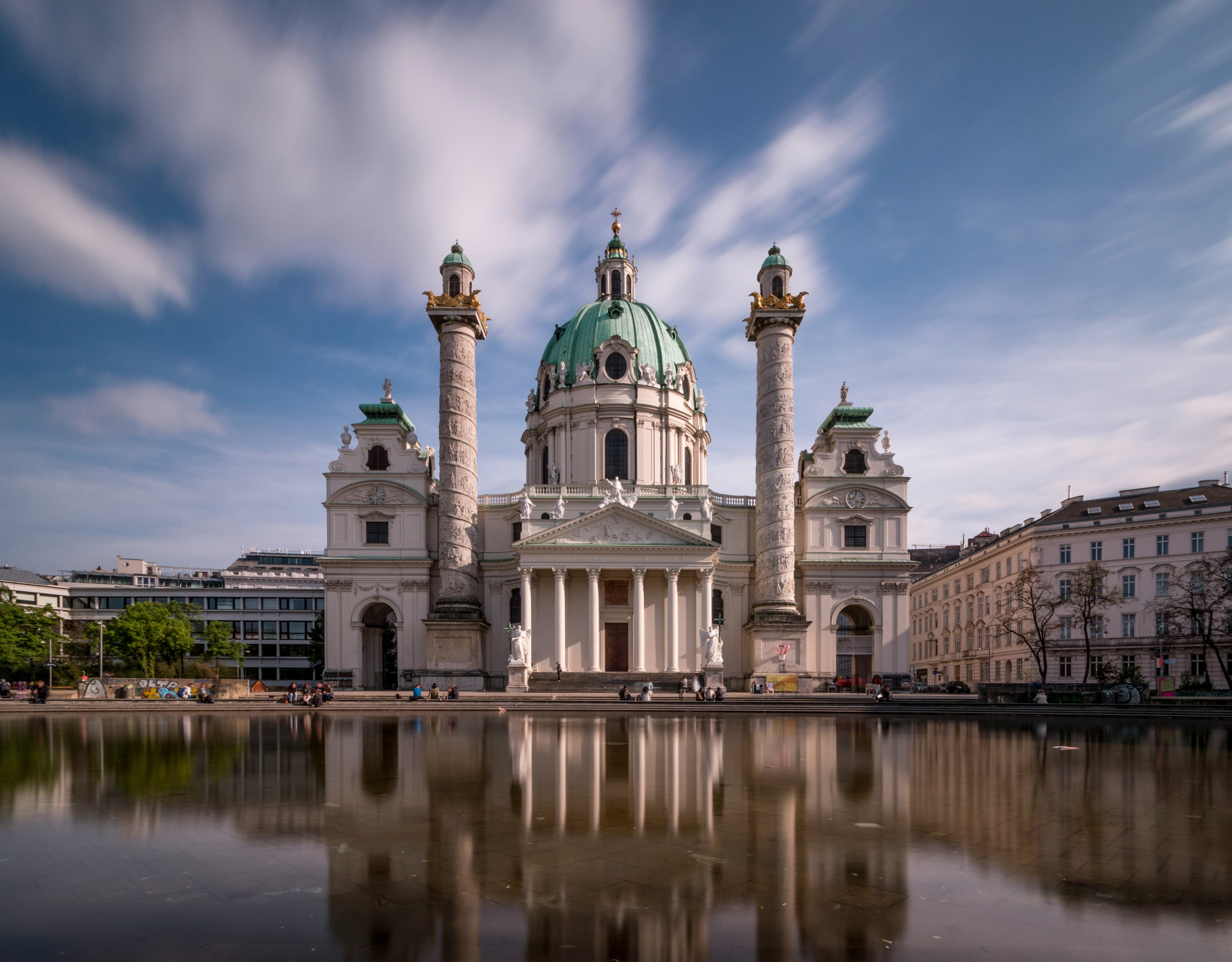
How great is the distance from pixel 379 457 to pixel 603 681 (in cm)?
2262

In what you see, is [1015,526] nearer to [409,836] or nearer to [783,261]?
[783,261]

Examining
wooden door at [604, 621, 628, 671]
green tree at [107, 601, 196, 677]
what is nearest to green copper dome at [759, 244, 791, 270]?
wooden door at [604, 621, 628, 671]

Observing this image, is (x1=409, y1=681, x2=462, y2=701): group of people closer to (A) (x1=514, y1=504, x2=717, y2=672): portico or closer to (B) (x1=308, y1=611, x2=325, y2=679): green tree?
(A) (x1=514, y1=504, x2=717, y2=672): portico

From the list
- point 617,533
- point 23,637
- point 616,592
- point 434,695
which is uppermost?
point 617,533

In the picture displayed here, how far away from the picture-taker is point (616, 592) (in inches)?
1834

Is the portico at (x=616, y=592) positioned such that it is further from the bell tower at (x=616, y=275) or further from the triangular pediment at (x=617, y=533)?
the bell tower at (x=616, y=275)

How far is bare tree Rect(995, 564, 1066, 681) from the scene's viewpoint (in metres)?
45.4

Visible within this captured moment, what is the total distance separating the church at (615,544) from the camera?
44.5 m

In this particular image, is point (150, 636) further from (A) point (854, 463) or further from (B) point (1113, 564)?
(B) point (1113, 564)

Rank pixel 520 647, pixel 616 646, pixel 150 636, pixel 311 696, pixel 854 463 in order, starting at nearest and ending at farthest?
pixel 311 696 < pixel 520 647 < pixel 616 646 < pixel 854 463 < pixel 150 636

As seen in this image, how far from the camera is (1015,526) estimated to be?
2459 inches

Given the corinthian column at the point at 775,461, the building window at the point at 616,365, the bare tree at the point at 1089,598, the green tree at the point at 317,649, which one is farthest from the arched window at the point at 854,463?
the green tree at the point at 317,649

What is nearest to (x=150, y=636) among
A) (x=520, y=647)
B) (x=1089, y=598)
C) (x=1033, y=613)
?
(x=520, y=647)

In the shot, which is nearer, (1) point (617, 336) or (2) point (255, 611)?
(1) point (617, 336)
